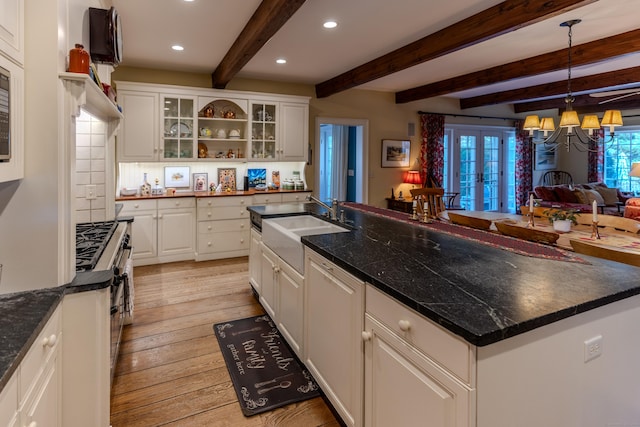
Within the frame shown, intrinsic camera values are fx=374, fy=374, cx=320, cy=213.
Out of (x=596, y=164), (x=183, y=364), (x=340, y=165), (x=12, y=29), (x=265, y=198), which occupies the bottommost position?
(x=183, y=364)

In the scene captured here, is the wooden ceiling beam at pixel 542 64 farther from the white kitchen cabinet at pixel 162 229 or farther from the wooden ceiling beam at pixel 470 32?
the white kitchen cabinet at pixel 162 229

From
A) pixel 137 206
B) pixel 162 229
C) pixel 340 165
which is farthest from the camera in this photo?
pixel 340 165

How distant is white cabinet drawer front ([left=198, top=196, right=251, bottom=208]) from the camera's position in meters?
5.14

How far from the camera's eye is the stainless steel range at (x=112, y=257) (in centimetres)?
194

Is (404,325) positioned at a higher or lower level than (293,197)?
lower

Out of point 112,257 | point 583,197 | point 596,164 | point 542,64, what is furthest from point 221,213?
point 596,164

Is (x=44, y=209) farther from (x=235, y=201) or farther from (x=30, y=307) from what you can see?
(x=235, y=201)

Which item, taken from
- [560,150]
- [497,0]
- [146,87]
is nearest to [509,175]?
[560,150]

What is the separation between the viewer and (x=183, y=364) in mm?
2594

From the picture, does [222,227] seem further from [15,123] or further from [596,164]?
[596,164]

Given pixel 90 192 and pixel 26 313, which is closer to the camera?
pixel 26 313

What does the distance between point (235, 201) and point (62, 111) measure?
3.81m

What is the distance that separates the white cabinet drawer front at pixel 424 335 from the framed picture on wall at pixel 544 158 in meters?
8.99

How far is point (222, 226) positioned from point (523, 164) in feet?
22.2
